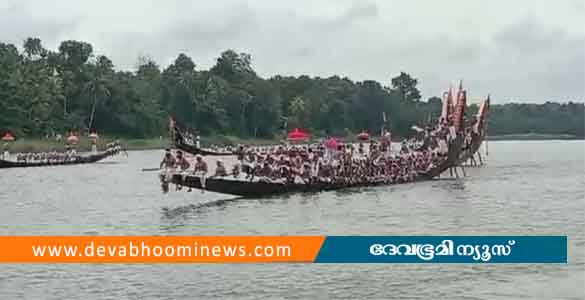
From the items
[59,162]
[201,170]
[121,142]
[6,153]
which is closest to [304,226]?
[201,170]

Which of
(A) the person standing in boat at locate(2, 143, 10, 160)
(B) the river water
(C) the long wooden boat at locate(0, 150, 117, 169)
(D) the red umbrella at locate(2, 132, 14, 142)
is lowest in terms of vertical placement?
(B) the river water

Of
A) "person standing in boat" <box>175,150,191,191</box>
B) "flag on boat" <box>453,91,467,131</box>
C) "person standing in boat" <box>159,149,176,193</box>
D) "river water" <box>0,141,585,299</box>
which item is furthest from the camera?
"flag on boat" <box>453,91,467,131</box>

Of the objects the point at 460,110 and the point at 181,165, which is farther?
the point at 460,110

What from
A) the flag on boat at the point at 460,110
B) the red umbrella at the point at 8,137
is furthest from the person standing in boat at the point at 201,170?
the red umbrella at the point at 8,137

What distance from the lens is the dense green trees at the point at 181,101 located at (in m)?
113

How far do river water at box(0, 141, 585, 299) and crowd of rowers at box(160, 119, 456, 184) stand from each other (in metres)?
0.96

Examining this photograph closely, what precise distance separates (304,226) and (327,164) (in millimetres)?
13546

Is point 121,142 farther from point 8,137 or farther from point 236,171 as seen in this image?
point 236,171

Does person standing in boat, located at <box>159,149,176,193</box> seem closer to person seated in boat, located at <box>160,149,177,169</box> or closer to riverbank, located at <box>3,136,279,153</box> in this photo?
person seated in boat, located at <box>160,149,177,169</box>

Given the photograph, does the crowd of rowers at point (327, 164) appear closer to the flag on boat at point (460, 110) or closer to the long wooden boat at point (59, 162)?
the flag on boat at point (460, 110)

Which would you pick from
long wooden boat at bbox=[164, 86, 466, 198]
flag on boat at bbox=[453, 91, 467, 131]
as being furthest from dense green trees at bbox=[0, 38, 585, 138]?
long wooden boat at bbox=[164, 86, 466, 198]

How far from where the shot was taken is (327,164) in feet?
144

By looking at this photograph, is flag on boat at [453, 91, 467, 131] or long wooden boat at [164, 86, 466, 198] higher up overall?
flag on boat at [453, 91, 467, 131]

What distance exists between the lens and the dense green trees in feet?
369
